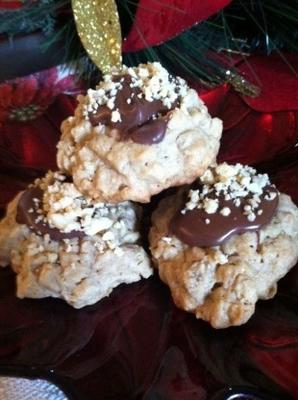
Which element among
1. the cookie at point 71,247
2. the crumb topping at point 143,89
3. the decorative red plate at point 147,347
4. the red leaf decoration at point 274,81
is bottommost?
the decorative red plate at point 147,347

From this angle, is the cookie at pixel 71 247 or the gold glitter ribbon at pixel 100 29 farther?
the gold glitter ribbon at pixel 100 29

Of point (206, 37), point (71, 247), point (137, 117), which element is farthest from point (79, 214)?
point (206, 37)

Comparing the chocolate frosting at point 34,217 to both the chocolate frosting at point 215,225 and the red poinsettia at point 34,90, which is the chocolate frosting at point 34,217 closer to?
the chocolate frosting at point 215,225

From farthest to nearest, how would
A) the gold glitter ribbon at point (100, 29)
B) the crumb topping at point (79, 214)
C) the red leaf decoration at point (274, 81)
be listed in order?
the red leaf decoration at point (274, 81) → the gold glitter ribbon at point (100, 29) → the crumb topping at point (79, 214)

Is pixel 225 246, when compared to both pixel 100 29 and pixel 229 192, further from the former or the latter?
pixel 100 29

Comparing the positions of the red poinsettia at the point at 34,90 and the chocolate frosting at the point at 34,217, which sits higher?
the chocolate frosting at the point at 34,217

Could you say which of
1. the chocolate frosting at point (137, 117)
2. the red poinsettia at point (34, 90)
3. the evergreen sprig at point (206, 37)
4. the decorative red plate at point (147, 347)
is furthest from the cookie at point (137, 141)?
the red poinsettia at point (34, 90)

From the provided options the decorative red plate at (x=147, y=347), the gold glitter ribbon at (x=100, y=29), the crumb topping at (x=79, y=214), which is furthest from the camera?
the gold glitter ribbon at (x=100, y=29)
